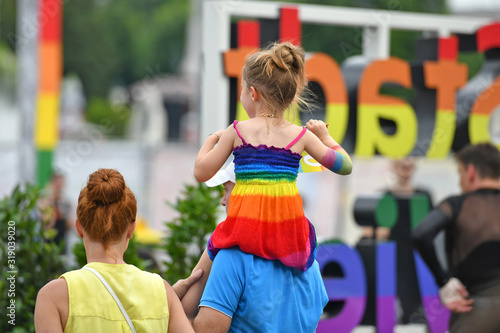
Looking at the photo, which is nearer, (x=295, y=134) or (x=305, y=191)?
(x=295, y=134)

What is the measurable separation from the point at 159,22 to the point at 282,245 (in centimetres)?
6121

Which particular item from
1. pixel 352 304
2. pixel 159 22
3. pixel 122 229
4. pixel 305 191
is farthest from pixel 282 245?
pixel 159 22

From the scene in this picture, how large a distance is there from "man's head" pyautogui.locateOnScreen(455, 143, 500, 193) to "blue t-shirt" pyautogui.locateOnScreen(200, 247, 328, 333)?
2.16 metres

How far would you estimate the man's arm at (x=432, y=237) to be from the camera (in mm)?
4176

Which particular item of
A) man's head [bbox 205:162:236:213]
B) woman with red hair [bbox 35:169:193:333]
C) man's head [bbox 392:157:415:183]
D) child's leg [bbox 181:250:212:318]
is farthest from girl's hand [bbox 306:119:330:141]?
man's head [bbox 392:157:415:183]

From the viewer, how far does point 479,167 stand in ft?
13.7

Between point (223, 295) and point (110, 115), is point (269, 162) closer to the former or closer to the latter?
point (223, 295)

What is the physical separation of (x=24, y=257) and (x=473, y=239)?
2.74m

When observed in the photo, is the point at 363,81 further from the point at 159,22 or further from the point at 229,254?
the point at 159,22

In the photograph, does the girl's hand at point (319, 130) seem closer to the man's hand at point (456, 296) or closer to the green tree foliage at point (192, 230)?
the green tree foliage at point (192, 230)

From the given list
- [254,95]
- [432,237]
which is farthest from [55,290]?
[432,237]

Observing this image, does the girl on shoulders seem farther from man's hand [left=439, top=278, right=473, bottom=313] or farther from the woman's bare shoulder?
man's hand [left=439, top=278, right=473, bottom=313]

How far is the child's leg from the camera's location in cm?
250

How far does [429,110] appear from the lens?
559cm
